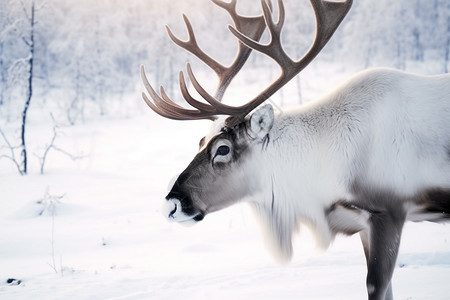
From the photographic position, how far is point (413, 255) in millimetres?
3652

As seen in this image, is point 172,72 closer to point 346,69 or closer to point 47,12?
point 346,69

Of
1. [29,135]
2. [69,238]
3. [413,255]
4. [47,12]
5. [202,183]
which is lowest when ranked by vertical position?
[29,135]

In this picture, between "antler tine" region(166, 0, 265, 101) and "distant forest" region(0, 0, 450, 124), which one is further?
"distant forest" region(0, 0, 450, 124)

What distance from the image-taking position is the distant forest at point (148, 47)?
86.1 ft

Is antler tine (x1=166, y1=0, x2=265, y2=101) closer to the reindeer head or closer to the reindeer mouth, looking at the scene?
the reindeer head

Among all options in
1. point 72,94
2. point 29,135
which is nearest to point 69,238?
point 29,135

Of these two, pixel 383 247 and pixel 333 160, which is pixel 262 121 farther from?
pixel 383 247

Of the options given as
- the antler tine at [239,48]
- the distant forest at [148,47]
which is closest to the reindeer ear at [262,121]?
the antler tine at [239,48]

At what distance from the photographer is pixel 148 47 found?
33.2 metres

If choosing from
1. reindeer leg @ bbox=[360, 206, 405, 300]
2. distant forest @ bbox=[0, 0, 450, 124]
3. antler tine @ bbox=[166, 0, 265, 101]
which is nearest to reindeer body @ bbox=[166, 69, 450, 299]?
reindeer leg @ bbox=[360, 206, 405, 300]

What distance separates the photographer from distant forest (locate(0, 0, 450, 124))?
2623 centimetres

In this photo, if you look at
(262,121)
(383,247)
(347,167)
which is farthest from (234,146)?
(383,247)

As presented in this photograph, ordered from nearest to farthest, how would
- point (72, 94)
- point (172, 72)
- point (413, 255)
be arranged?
point (413, 255), point (72, 94), point (172, 72)

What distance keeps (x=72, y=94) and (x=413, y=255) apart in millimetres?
24024
